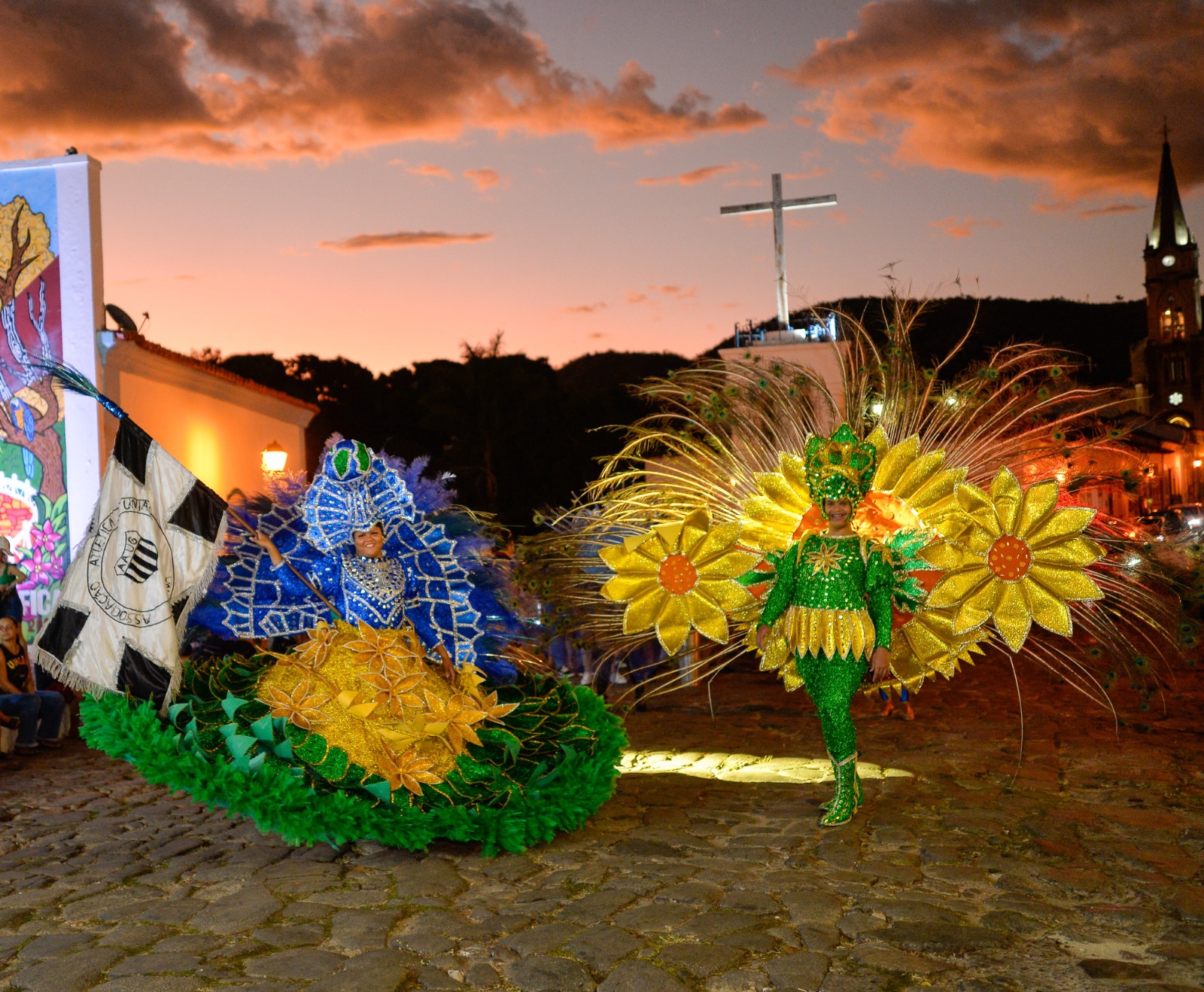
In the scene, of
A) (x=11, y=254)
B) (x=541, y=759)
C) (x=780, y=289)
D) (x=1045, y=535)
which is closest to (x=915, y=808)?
(x=1045, y=535)

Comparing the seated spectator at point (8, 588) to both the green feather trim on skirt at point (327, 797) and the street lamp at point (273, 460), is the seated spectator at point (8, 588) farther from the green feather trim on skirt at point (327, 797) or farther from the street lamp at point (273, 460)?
the green feather trim on skirt at point (327, 797)

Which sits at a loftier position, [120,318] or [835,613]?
[120,318]

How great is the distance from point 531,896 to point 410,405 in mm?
39207

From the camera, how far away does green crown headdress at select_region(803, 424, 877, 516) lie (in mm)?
5930

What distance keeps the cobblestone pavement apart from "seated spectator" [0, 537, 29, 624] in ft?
6.53

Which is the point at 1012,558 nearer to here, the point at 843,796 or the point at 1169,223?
the point at 843,796

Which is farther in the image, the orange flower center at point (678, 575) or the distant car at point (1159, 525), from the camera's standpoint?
the distant car at point (1159, 525)

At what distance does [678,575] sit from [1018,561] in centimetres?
176

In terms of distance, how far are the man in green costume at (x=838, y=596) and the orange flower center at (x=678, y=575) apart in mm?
458

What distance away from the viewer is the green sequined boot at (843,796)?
605cm

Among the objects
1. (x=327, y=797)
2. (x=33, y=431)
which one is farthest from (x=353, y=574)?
(x=33, y=431)

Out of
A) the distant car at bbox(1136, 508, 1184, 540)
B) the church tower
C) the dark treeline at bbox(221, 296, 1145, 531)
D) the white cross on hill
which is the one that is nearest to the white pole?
the white cross on hill

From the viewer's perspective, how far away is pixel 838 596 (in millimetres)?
5941

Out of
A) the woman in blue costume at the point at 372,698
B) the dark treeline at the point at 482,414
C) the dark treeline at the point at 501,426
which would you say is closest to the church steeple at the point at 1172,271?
the dark treeline at the point at 482,414
